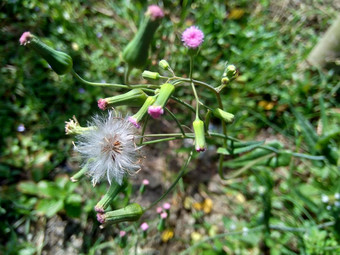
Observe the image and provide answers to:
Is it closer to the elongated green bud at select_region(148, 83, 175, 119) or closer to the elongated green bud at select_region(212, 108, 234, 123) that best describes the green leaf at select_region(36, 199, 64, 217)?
the elongated green bud at select_region(148, 83, 175, 119)

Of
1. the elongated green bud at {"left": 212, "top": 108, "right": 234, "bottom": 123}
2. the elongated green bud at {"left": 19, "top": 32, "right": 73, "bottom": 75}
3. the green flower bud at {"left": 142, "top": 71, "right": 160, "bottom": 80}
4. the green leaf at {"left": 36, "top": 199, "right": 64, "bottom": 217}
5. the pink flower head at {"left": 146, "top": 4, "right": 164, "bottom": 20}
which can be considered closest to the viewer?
the pink flower head at {"left": 146, "top": 4, "right": 164, "bottom": 20}

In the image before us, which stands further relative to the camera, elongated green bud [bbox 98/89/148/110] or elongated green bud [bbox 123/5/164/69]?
elongated green bud [bbox 98/89/148/110]

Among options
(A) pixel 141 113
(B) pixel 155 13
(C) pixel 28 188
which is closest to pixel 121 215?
(A) pixel 141 113

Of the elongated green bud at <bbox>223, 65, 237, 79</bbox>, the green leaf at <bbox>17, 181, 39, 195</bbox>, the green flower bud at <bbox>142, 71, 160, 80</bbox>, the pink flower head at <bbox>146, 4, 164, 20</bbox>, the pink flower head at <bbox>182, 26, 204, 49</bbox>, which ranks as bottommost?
the green leaf at <bbox>17, 181, 39, 195</bbox>

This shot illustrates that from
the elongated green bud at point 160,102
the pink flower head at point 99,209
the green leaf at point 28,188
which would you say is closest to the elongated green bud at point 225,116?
the elongated green bud at point 160,102

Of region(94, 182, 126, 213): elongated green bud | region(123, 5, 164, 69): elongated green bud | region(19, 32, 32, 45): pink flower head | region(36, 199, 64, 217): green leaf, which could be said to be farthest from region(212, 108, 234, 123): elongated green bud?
region(36, 199, 64, 217): green leaf

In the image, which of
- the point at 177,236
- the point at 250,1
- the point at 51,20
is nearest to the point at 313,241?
the point at 177,236

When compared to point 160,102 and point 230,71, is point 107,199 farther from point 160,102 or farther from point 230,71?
point 230,71
